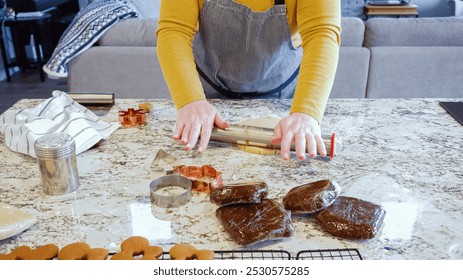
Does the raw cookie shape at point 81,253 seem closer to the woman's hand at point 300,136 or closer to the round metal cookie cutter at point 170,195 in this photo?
the round metal cookie cutter at point 170,195

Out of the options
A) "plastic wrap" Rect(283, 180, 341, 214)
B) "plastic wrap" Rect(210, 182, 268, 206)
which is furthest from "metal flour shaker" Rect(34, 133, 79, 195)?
"plastic wrap" Rect(283, 180, 341, 214)

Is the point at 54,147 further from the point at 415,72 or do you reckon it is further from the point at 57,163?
the point at 415,72

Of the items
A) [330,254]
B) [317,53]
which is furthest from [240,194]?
[317,53]

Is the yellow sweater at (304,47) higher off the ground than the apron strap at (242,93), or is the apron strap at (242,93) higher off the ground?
the yellow sweater at (304,47)

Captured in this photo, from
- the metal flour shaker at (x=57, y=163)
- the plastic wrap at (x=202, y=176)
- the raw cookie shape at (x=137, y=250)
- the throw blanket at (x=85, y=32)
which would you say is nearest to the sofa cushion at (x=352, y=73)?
the throw blanket at (x=85, y=32)

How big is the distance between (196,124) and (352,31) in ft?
5.40

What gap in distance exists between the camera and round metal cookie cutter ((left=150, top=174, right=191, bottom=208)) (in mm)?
833

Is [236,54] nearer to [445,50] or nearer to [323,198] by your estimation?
[323,198]

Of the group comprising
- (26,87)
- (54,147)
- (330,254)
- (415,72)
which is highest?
(54,147)

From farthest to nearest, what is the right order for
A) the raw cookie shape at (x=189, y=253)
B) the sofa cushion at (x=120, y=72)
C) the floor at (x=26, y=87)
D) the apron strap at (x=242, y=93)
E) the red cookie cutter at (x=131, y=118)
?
the floor at (x=26, y=87)
the sofa cushion at (x=120, y=72)
the apron strap at (x=242, y=93)
the red cookie cutter at (x=131, y=118)
the raw cookie shape at (x=189, y=253)

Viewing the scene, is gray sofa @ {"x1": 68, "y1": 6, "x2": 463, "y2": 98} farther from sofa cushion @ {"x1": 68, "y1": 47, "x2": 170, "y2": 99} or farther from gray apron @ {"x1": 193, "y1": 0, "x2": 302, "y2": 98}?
gray apron @ {"x1": 193, "y1": 0, "x2": 302, "y2": 98}

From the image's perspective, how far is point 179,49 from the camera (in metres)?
1.17

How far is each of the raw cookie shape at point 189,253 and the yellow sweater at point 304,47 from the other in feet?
1.43

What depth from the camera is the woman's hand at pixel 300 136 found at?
0.92 m
